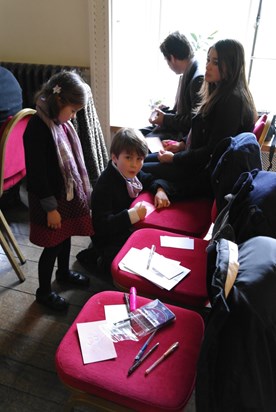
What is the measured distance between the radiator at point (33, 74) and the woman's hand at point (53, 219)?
171 centimetres

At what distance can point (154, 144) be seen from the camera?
7.20ft

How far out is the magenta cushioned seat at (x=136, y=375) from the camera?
881mm

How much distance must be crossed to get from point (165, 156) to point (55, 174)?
737 millimetres

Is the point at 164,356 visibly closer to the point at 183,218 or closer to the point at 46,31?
the point at 183,218

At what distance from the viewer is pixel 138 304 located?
3.74 ft

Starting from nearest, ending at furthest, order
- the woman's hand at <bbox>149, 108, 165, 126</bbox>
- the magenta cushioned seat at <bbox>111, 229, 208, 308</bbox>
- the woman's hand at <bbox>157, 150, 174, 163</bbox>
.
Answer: the magenta cushioned seat at <bbox>111, 229, 208, 308</bbox>
the woman's hand at <bbox>157, 150, 174, 163</bbox>
the woman's hand at <bbox>149, 108, 165, 126</bbox>

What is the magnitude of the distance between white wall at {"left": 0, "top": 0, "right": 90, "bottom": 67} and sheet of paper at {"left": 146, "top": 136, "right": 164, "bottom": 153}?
3.61 feet

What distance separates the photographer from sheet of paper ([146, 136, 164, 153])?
7.00 ft

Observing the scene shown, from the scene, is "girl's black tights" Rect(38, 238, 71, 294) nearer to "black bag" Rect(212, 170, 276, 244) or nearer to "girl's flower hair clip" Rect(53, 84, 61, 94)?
"girl's flower hair clip" Rect(53, 84, 61, 94)

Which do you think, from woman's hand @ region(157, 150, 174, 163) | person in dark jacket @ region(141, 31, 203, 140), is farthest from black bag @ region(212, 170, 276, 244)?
person in dark jacket @ region(141, 31, 203, 140)

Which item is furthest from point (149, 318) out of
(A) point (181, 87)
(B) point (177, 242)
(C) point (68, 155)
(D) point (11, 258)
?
(A) point (181, 87)

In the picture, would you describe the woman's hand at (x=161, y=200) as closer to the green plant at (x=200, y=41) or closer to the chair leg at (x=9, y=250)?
the chair leg at (x=9, y=250)

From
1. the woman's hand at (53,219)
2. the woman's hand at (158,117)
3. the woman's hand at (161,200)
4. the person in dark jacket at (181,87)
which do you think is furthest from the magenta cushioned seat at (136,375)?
the woman's hand at (158,117)

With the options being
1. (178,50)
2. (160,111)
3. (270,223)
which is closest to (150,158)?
(160,111)
